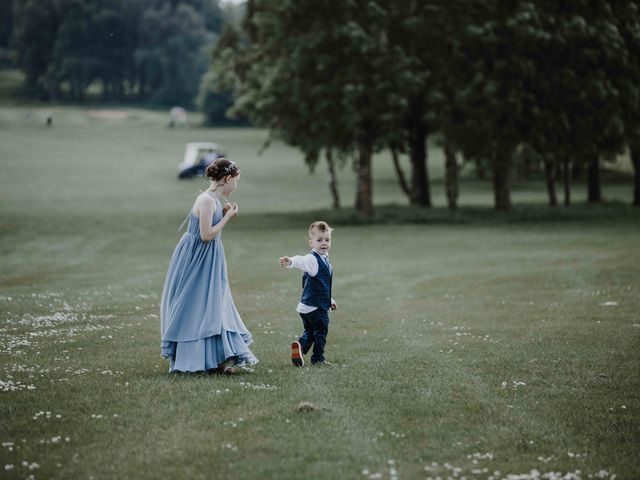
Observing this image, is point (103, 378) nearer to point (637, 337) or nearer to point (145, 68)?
point (637, 337)

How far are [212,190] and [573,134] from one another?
28.7 m

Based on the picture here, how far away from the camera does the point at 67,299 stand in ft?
52.2

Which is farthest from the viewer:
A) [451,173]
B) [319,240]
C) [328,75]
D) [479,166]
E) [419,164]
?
[479,166]

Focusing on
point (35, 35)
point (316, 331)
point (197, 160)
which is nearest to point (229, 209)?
point (316, 331)

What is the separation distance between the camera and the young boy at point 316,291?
9.53m

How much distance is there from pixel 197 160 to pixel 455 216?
100 feet

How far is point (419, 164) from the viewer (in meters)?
41.7

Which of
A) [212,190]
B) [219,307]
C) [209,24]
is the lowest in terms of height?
[219,307]

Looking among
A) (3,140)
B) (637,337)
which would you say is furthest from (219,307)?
(3,140)

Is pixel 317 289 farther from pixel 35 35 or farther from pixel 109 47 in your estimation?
pixel 109 47

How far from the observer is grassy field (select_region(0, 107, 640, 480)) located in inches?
253

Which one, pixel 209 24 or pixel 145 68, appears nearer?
pixel 145 68

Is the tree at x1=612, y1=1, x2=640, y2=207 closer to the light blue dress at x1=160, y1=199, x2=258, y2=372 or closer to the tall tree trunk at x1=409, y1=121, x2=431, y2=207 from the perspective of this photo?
the tall tree trunk at x1=409, y1=121, x2=431, y2=207

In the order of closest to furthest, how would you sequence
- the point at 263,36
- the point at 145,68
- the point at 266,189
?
the point at 263,36
the point at 266,189
the point at 145,68
